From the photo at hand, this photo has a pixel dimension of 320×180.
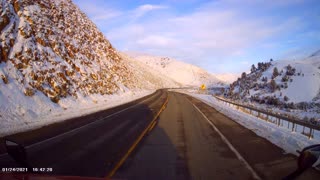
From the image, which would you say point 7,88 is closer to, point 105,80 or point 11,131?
point 11,131

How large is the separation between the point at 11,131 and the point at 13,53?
484 inches

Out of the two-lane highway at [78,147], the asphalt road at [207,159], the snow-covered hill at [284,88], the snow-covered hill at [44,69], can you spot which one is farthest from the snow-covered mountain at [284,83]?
the two-lane highway at [78,147]

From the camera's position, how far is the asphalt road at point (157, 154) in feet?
27.2

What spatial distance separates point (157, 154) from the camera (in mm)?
10531

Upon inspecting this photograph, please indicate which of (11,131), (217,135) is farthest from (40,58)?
(217,135)

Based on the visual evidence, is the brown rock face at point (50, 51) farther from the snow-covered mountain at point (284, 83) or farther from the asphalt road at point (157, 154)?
the snow-covered mountain at point (284, 83)

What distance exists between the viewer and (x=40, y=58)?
27656mm

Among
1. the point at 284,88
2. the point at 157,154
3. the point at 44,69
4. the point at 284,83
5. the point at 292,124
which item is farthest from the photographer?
the point at 284,83

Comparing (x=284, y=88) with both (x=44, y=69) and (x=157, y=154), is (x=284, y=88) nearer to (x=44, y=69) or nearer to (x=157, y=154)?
(x=44, y=69)

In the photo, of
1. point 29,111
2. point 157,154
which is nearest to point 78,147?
point 157,154

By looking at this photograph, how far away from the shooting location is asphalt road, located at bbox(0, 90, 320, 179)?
27.2ft

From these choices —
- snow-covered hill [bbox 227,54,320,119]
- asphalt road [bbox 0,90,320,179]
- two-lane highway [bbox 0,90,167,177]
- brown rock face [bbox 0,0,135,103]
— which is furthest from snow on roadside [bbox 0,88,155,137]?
snow-covered hill [bbox 227,54,320,119]

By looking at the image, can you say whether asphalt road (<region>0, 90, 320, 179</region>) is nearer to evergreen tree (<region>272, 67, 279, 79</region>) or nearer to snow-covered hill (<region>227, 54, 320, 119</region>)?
snow-covered hill (<region>227, 54, 320, 119</region>)

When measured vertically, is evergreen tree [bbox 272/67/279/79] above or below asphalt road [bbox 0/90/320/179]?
above
